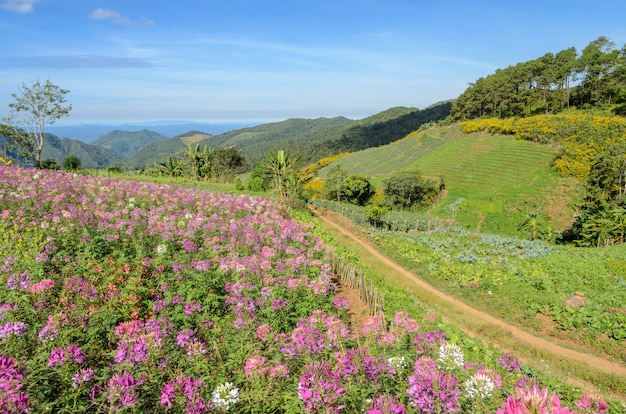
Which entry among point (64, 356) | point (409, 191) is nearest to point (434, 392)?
point (64, 356)

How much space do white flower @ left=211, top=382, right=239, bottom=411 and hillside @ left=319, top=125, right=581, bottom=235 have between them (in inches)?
1402

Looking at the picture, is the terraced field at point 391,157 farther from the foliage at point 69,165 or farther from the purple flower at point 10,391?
the purple flower at point 10,391

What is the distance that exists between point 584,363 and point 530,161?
137 feet

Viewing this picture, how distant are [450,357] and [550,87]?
82004 mm

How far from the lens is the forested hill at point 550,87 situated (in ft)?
191

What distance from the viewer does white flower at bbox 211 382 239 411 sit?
3.50 m

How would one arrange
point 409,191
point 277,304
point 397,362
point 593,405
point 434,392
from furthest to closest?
point 409,191 → point 277,304 → point 397,362 → point 434,392 → point 593,405

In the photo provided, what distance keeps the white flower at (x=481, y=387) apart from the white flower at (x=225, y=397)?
7.76ft

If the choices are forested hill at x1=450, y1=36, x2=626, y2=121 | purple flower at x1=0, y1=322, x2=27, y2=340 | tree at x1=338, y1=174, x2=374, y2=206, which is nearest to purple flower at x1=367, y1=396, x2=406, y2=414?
purple flower at x1=0, y1=322, x2=27, y2=340

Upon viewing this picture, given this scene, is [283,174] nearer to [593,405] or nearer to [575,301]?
[575,301]

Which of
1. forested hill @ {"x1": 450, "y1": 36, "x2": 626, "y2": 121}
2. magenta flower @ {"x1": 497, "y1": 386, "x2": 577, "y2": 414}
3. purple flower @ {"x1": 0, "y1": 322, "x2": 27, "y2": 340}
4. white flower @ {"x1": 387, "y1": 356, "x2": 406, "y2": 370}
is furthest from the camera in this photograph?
forested hill @ {"x1": 450, "y1": 36, "x2": 626, "y2": 121}

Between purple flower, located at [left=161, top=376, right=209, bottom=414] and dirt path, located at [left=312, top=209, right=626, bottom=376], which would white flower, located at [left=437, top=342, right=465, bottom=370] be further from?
dirt path, located at [left=312, top=209, right=626, bottom=376]

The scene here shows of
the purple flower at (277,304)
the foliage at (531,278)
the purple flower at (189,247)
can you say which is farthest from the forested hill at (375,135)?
the purple flower at (277,304)

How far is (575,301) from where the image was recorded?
12828 millimetres
